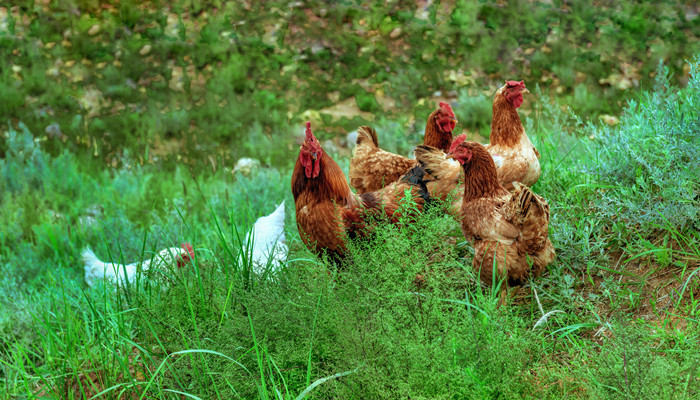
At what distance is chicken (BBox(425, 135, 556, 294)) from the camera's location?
9.15 feet

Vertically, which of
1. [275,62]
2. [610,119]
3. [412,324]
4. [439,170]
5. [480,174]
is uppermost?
[480,174]

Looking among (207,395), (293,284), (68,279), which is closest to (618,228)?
(293,284)

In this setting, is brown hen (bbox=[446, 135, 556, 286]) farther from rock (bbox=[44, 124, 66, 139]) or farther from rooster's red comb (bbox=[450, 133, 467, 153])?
rock (bbox=[44, 124, 66, 139])

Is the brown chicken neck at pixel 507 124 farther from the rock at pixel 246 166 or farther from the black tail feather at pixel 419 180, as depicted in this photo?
the rock at pixel 246 166

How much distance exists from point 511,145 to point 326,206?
3.91 ft

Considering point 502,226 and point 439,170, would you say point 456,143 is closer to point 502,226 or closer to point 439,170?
point 439,170

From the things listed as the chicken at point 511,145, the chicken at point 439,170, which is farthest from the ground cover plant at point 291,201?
the chicken at point 439,170

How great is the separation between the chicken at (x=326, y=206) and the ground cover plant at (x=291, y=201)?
0.39 ft

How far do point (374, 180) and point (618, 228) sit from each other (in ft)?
4.94

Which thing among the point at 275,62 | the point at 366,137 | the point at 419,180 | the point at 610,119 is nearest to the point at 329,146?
the point at 275,62

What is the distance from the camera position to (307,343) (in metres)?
2.24

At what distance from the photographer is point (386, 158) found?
3.97m

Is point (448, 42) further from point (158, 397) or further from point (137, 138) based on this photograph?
point (158, 397)

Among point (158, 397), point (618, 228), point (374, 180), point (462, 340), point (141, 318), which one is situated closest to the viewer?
point (462, 340)
